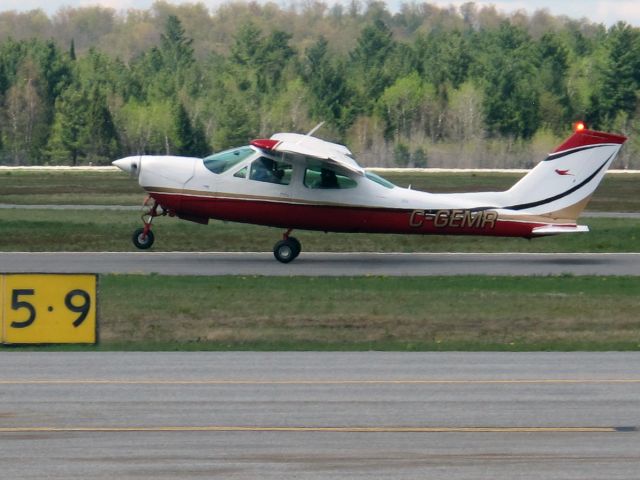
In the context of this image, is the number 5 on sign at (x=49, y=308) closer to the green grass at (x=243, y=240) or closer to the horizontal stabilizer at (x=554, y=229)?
the horizontal stabilizer at (x=554, y=229)

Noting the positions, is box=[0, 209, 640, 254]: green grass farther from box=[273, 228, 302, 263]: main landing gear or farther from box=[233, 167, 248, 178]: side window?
box=[233, 167, 248, 178]: side window

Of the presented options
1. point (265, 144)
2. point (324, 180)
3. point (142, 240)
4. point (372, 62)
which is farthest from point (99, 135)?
point (265, 144)

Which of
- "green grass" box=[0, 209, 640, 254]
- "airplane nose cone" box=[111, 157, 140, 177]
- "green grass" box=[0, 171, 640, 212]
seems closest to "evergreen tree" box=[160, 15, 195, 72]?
"green grass" box=[0, 171, 640, 212]

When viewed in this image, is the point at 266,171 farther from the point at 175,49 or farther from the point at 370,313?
the point at 175,49

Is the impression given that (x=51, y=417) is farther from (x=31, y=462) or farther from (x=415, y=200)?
(x=415, y=200)

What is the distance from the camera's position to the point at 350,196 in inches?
1054

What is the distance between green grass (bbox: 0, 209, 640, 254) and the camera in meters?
30.6

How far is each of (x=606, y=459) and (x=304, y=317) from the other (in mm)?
9863

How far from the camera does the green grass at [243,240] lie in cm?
3058

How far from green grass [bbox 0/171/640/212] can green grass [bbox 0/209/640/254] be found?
1170 cm

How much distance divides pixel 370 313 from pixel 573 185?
8.31 meters

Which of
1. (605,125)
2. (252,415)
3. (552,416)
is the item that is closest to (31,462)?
(252,415)

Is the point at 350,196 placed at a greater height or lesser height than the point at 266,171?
lesser

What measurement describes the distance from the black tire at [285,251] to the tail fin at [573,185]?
4.43m
